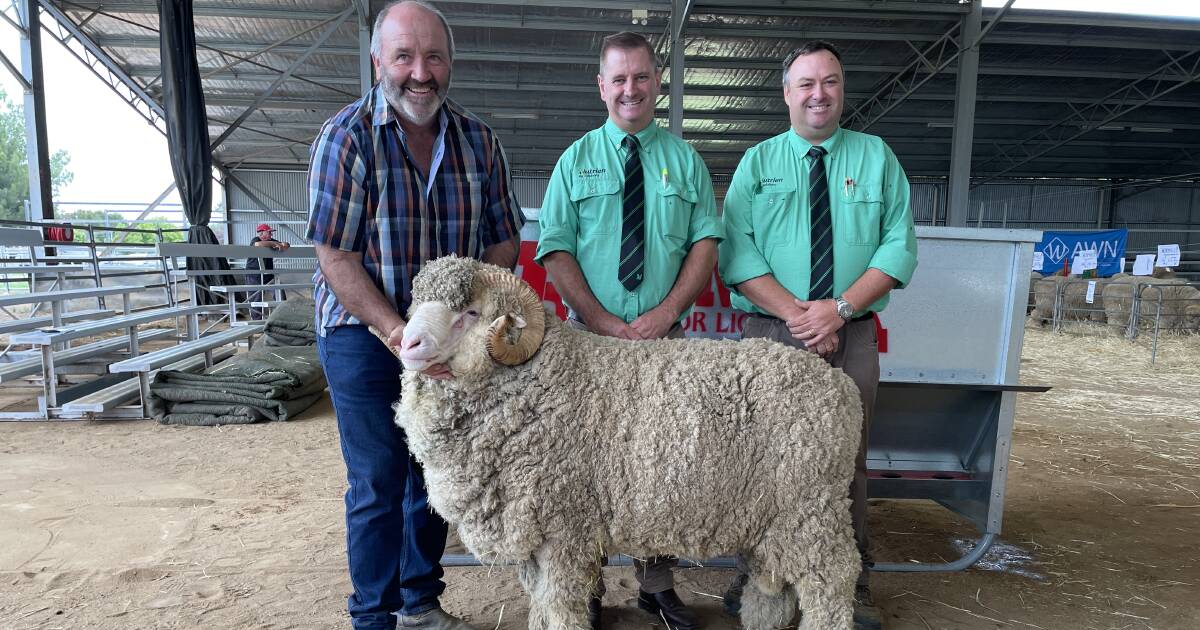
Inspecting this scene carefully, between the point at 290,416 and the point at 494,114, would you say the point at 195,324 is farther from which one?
the point at 494,114

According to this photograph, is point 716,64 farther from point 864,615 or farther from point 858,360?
point 864,615

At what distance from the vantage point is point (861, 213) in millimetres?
2643

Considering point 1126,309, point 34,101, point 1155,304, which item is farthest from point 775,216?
point 1155,304

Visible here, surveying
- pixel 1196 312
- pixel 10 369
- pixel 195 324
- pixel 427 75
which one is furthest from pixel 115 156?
pixel 1196 312

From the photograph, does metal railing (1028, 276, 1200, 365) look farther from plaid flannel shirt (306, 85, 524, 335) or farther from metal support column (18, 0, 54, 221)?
metal support column (18, 0, 54, 221)

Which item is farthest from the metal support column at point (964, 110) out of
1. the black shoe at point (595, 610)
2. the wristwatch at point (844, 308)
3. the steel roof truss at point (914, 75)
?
the black shoe at point (595, 610)

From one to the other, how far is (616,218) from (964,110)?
12.4 meters

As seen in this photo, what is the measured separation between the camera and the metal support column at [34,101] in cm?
1116

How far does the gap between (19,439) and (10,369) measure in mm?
1267

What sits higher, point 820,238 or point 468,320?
point 820,238

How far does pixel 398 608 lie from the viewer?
259cm

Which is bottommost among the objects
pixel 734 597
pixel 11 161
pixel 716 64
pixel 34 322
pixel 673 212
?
pixel 734 597

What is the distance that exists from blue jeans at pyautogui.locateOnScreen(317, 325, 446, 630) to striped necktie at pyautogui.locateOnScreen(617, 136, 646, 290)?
98 cm

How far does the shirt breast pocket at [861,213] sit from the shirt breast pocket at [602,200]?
93 cm
